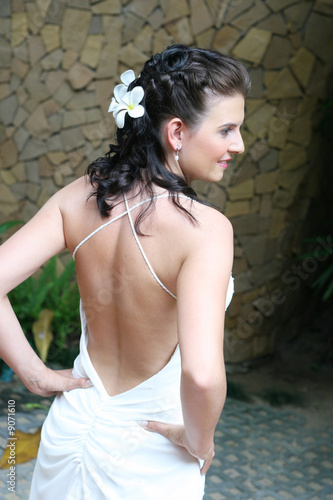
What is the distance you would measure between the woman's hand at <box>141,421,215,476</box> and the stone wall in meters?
2.48

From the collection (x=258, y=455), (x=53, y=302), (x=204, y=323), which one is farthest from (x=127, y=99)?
(x=53, y=302)

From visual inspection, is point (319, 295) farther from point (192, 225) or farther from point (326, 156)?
point (192, 225)

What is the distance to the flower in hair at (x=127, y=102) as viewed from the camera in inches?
51.0

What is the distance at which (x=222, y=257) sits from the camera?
1073 millimetres

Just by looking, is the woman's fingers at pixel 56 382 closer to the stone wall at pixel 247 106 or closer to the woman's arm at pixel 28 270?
the woman's arm at pixel 28 270

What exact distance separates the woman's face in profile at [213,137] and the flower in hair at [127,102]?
0.13 m

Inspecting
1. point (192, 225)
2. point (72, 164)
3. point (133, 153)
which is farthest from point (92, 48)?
point (192, 225)

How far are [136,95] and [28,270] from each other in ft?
1.45

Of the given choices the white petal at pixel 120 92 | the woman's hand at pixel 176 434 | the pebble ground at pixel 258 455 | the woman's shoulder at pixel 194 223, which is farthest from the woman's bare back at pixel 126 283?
the pebble ground at pixel 258 455

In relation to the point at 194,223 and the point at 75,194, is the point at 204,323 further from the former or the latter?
the point at 75,194

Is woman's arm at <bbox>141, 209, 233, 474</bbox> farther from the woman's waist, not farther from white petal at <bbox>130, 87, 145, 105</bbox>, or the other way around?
white petal at <bbox>130, 87, 145, 105</bbox>

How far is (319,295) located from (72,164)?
209cm

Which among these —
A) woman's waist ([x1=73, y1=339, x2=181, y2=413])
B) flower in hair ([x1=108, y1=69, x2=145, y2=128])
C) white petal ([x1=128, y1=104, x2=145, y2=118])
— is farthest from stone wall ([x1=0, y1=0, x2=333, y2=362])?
woman's waist ([x1=73, y1=339, x2=181, y2=413])

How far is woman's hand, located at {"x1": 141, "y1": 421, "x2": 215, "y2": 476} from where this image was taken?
118 centimetres
